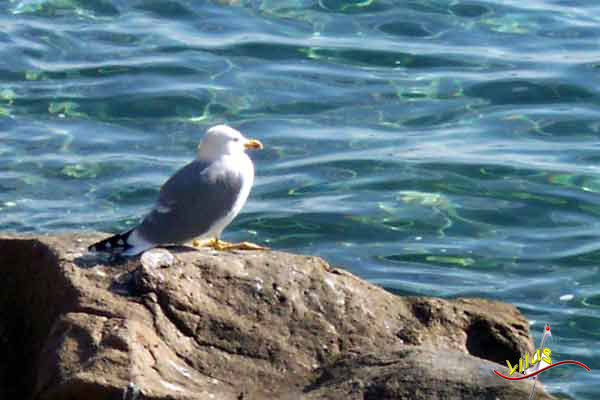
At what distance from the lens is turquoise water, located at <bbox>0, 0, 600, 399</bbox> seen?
7.76m

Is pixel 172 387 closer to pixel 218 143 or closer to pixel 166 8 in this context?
pixel 218 143

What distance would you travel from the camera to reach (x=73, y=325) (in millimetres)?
4203

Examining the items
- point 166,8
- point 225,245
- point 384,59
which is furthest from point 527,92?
point 225,245

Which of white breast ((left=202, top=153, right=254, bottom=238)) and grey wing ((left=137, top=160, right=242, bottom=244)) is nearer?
grey wing ((left=137, top=160, right=242, bottom=244))

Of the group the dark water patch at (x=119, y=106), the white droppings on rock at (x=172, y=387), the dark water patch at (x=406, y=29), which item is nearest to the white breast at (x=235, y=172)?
the white droppings on rock at (x=172, y=387)

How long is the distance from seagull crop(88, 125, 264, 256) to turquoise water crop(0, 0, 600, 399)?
6.84 ft

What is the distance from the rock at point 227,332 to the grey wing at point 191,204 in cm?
10

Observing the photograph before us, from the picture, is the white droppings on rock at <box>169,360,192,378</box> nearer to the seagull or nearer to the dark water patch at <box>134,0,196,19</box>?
the seagull

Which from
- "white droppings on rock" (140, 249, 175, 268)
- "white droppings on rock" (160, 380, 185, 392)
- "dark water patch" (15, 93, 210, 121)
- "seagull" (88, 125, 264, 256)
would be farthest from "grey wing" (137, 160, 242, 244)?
"dark water patch" (15, 93, 210, 121)

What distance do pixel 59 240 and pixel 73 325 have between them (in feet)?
2.38

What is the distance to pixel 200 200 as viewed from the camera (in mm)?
4965

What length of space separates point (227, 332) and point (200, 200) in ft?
2.45

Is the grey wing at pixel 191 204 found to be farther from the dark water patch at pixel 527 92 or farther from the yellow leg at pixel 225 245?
the dark water patch at pixel 527 92

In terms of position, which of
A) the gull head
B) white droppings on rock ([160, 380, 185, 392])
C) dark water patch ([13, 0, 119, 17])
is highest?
the gull head
